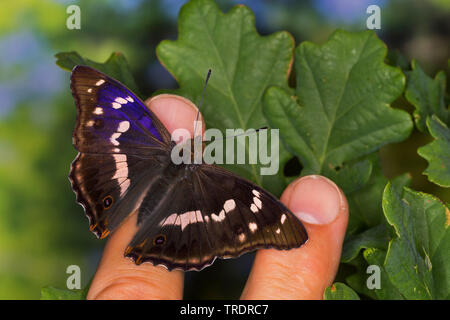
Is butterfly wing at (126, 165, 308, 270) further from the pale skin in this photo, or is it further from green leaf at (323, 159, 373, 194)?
green leaf at (323, 159, 373, 194)

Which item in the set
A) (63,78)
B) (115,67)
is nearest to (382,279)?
(115,67)

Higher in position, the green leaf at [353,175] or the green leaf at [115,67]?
the green leaf at [115,67]

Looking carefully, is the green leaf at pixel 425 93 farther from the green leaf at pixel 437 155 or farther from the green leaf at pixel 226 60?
the green leaf at pixel 226 60

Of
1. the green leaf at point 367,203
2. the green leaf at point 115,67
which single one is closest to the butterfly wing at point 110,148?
the green leaf at point 115,67

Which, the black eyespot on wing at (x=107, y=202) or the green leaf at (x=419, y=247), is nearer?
the green leaf at (x=419, y=247)

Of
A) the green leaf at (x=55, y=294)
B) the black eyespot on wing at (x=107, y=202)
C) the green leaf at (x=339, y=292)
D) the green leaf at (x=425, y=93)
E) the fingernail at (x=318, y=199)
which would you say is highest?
the green leaf at (x=425, y=93)
